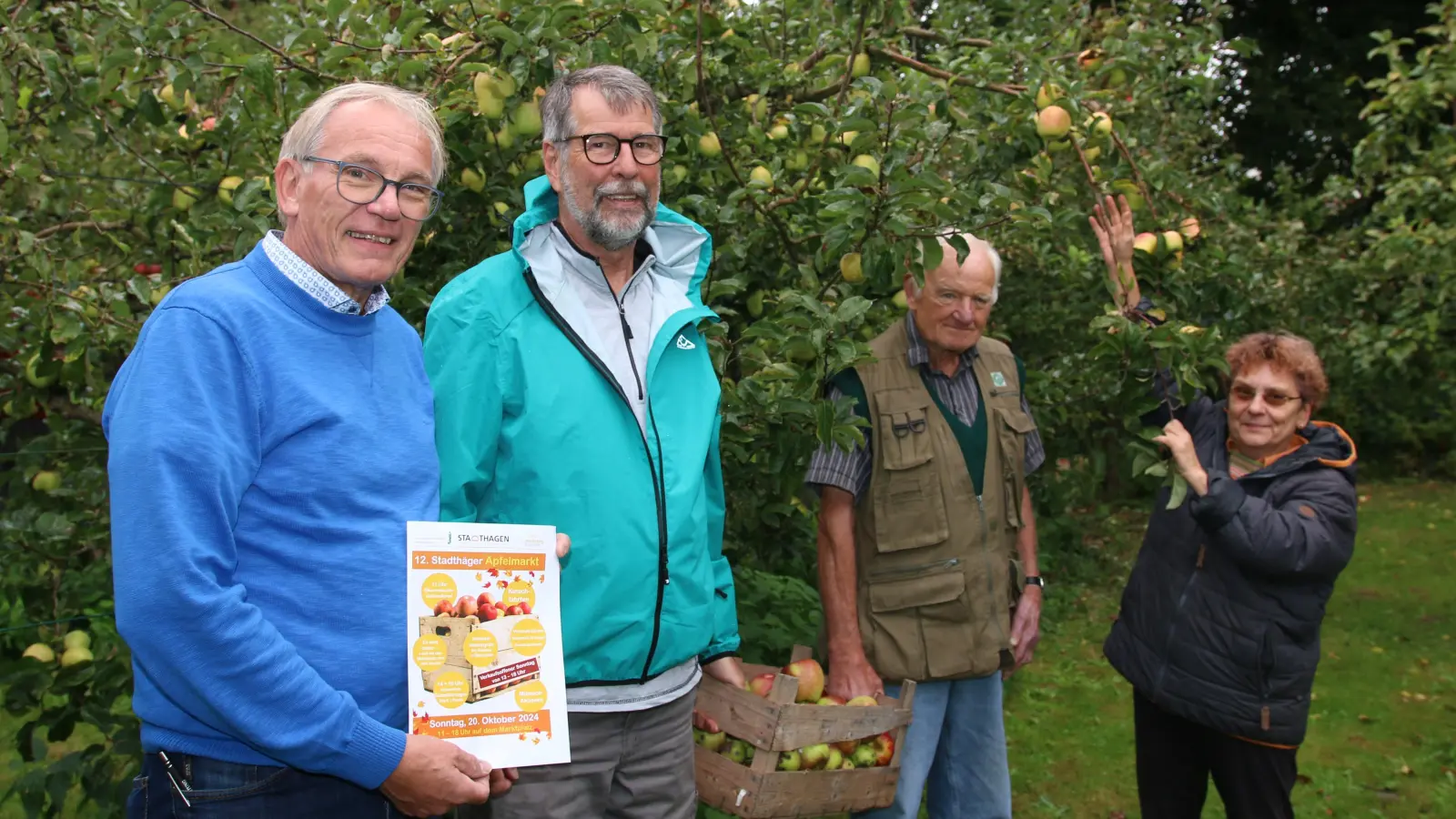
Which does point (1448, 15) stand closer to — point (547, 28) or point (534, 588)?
point (547, 28)

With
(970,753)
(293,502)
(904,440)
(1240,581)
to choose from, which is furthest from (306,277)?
(1240,581)

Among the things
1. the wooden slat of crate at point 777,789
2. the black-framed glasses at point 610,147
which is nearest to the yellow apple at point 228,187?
the black-framed glasses at point 610,147

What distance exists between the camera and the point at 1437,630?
6848 mm

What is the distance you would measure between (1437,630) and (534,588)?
6818 mm

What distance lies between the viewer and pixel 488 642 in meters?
1.70

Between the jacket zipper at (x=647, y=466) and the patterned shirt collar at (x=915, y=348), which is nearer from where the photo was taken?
the jacket zipper at (x=647, y=466)

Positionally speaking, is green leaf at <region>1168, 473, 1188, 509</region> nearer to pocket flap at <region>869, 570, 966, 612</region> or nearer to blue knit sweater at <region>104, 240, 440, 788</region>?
pocket flap at <region>869, 570, 966, 612</region>

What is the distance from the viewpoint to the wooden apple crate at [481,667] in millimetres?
1626

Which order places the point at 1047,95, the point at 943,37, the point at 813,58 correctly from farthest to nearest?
the point at 943,37, the point at 813,58, the point at 1047,95

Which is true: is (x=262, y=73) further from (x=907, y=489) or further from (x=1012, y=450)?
(x=1012, y=450)

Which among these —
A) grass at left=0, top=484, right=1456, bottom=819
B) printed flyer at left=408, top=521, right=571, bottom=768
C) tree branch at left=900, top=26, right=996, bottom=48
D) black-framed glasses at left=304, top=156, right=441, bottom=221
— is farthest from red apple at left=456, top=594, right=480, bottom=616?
grass at left=0, top=484, right=1456, bottom=819

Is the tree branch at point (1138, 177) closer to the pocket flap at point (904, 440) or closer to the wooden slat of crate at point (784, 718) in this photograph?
the pocket flap at point (904, 440)

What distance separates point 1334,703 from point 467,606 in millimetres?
5340

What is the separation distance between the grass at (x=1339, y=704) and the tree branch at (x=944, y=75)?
2759mm
